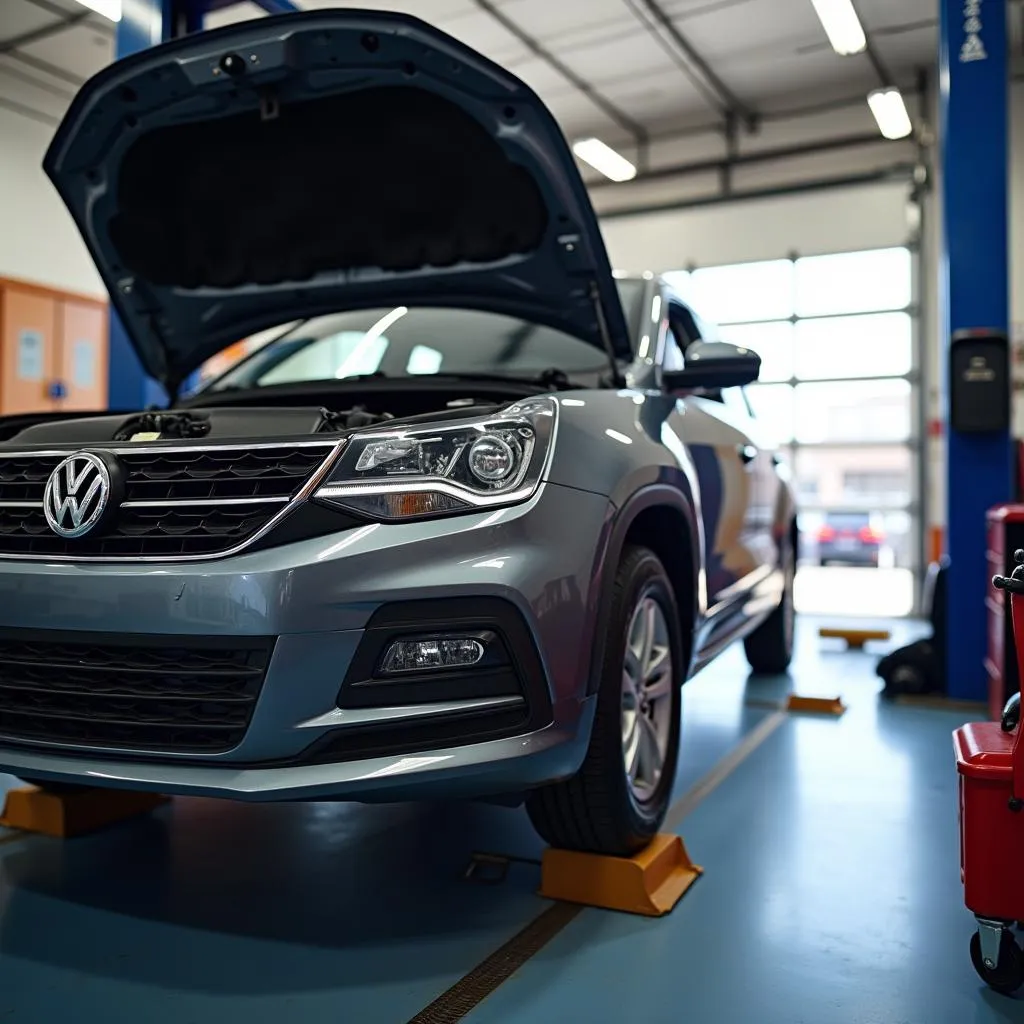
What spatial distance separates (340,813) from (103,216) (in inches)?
68.5

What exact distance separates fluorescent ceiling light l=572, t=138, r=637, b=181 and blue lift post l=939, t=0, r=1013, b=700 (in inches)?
217

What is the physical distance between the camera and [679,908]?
2072 millimetres

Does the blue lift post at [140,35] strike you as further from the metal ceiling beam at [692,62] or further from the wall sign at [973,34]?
the metal ceiling beam at [692,62]

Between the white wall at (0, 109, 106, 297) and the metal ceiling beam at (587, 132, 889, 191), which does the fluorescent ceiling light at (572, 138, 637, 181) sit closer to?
the metal ceiling beam at (587, 132, 889, 191)

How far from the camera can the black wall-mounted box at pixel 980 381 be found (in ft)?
13.8

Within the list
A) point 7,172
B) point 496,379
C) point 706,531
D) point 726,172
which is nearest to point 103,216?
point 496,379

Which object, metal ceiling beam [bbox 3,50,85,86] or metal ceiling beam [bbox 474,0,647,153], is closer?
metal ceiling beam [bbox 474,0,647,153]

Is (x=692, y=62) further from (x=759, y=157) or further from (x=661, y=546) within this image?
(x=661, y=546)

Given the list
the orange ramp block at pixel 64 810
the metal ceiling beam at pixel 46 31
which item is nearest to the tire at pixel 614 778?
the orange ramp block at pixel 64 810

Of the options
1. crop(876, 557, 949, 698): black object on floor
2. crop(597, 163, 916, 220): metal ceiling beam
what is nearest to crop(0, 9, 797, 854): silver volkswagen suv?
crop(876, 557, 949, 698): black object on floor

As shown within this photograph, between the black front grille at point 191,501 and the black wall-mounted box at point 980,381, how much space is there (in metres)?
3.43

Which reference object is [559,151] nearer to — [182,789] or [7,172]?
[182,789]

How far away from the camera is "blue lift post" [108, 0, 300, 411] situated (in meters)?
4.69

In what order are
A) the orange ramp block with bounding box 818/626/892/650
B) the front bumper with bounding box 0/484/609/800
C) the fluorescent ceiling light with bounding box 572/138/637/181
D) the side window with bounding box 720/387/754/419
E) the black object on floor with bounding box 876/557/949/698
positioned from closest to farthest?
the front bumper with bounding box 0/484/609/800, the side window with bounding box 720/387/754/419, the black object on floor with bounding box 876/557/949/698, the orange ramp block with bounding box 818/626/892/650, the fluorescent ceiling light with bounding box 572/138/637/181
